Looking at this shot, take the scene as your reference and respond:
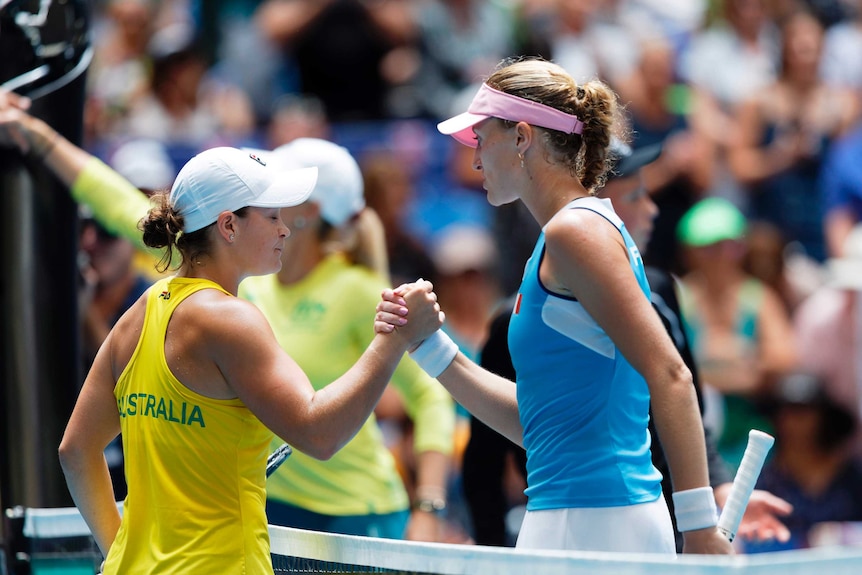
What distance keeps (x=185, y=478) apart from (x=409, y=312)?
66cm

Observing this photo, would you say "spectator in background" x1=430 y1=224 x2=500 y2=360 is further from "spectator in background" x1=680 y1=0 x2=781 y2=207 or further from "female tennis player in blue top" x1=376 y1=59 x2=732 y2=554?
"female tennis player in blue top" x1=376 y1=59 x2=732 y2=554

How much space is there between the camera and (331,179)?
5113 mm

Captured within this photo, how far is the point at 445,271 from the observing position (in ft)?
27.9

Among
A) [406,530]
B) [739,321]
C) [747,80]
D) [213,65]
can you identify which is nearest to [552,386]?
[406,530]

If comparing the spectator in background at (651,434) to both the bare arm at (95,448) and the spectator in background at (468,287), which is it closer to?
the bare arm at (95,448)

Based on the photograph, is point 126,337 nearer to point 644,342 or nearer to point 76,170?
point 644,342

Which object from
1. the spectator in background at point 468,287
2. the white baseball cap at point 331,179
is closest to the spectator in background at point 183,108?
the spectator in background at point 468,287

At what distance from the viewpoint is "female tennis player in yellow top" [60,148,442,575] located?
2.90m

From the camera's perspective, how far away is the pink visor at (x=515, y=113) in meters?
3.18

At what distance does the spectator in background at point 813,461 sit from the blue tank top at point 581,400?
388 centimetres

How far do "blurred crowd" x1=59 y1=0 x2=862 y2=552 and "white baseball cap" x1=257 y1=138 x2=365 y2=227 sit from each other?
4.55 feet

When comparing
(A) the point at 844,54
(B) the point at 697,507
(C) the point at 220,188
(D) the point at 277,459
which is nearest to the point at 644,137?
(A) the point at 844,54

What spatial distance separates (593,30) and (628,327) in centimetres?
759

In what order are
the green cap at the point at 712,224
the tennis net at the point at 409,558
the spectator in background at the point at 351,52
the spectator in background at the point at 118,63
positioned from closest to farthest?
the tennis net at the point at 409,558, the green cap at the point at 712,224, the spectator in background at the point at 351,52, the spectator in background at the point at 118,63
